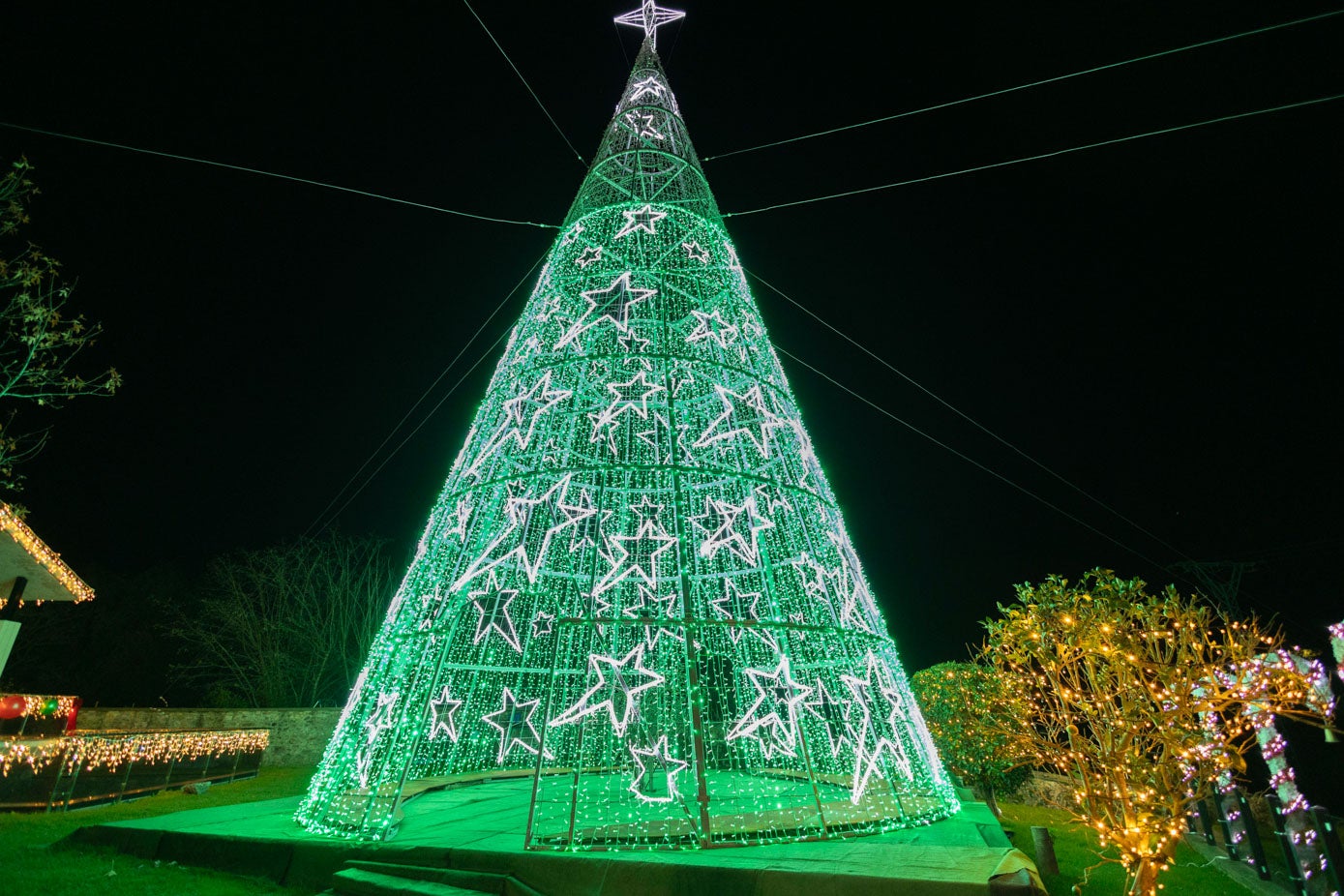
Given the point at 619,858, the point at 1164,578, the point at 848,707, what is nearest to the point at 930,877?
the point at 619,858

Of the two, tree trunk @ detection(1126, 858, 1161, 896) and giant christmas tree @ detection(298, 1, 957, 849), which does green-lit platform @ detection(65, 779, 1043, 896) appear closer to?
giant christmas tree @ detection(298, 1, 957, 849)

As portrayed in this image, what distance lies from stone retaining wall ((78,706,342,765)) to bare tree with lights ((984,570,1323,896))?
1746cm

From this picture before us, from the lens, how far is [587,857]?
16.4 ft

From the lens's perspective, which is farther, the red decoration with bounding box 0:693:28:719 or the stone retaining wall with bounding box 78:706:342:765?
the stone retaining wall with bounding box 78:706:342:765

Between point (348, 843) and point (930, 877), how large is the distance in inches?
194

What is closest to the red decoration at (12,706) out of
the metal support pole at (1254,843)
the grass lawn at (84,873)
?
the grass lawn at (84,873)

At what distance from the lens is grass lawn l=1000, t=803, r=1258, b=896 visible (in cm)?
809

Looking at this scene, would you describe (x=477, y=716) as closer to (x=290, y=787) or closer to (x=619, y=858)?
(x=290, y=787)

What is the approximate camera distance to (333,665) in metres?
23.3

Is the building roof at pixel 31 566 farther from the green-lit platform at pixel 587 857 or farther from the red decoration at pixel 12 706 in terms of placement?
the red decoration at pixel 12 706

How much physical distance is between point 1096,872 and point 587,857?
8.10 m

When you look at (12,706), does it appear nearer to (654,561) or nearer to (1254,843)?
(654,561)

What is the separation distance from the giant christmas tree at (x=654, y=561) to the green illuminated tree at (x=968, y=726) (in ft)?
13.7

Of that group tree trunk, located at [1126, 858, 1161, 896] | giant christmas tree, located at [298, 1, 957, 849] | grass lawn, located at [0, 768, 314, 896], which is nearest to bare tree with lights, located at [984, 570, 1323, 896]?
tree trunk, located at [1126, 858, 1161, 896]
